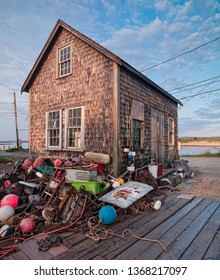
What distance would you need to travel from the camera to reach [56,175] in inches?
248

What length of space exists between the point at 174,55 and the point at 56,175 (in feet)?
39.9

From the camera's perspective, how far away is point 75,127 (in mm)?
8117

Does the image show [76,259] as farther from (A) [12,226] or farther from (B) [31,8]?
(B) [31,8]

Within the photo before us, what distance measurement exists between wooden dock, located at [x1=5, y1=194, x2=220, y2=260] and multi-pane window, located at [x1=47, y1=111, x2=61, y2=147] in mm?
→ 6079

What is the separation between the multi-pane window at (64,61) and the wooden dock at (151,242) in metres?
7.57

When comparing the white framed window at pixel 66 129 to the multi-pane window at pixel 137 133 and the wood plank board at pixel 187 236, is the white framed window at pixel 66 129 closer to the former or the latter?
the multi-pane window at pixel 137 133

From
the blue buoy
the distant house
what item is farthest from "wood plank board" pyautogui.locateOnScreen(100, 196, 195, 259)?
the distant house

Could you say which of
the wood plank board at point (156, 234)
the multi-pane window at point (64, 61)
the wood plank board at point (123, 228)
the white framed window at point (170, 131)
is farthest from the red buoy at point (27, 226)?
the white framed window at point (170, 131)

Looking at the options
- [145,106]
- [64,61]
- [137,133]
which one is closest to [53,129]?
[64,61]

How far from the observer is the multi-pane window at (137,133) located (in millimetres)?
7931

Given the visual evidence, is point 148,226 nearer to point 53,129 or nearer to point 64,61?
point 53,129

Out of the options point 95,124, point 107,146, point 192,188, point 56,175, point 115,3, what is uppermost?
point 115,3
